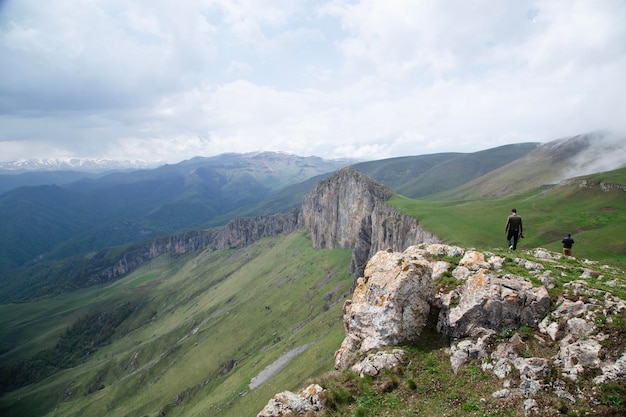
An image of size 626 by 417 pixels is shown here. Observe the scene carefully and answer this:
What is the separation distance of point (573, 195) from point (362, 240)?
85160 mm

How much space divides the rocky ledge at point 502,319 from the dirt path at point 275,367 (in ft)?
306

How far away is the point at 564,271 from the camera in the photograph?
2428cm

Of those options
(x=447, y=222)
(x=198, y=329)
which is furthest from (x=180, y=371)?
(x=447, y=222)

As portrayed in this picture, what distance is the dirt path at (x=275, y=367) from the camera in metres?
110

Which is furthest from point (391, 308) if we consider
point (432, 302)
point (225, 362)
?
point (225, 362)

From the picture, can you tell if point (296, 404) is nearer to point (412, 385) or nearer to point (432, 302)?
point (412, 385)

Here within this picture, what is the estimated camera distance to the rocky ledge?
54.3 feet

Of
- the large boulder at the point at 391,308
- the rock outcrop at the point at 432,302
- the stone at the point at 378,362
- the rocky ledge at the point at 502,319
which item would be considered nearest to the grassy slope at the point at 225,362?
the large boulder at the point at 391,308

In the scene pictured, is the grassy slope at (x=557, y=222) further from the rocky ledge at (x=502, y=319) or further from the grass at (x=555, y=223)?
the rocky ledge at (x=502, y=319)

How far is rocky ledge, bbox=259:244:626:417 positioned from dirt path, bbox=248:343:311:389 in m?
93.3

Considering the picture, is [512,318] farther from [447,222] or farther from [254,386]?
[254,386]

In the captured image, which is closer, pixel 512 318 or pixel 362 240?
pixel 512 318

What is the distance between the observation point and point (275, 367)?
114 m

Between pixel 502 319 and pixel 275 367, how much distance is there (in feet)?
349
